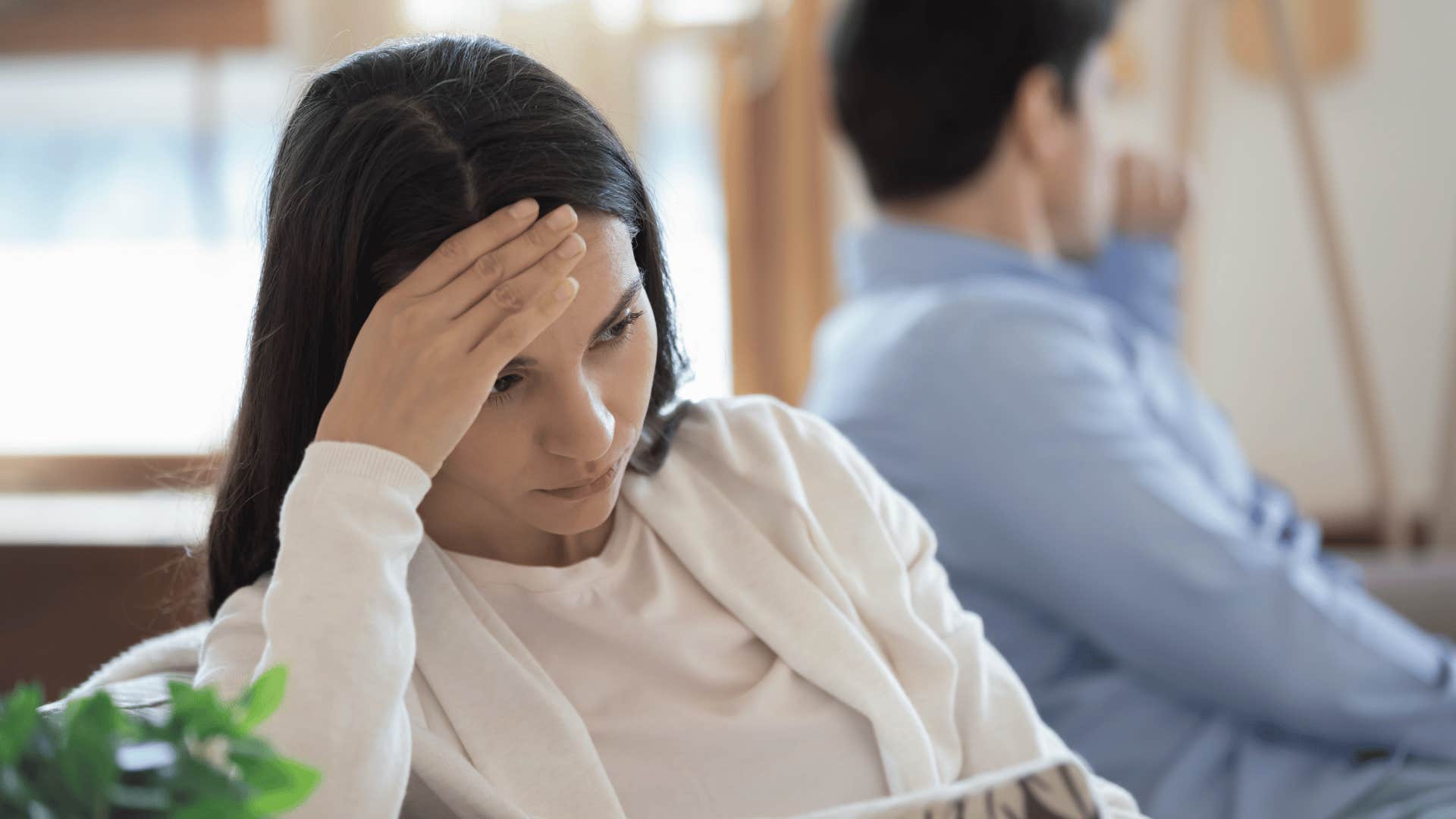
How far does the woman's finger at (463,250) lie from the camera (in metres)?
0.80

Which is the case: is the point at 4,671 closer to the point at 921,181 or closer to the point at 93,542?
the point at 93,542

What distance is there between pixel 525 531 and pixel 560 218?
10.9 inches

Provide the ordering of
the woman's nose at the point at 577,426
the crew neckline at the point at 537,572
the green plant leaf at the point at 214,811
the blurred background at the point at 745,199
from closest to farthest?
the green plant leaf at the point at 214,811 → the woman's nose at the point at 577,426 → the crew neckline at the point at 537,572 → the blurred background at the point at 745,199

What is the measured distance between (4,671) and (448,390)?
1133mm

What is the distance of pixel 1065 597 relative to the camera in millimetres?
1375

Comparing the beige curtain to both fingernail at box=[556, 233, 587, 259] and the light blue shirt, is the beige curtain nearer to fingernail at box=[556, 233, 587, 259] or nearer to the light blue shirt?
the light blue shirt

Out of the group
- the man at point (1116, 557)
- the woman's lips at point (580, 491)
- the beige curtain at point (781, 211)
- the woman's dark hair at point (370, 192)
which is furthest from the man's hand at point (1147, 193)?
the woman's lips at point (580, 491)

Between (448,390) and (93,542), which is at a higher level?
(448,390)

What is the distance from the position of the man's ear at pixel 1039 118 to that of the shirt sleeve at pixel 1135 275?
47cm

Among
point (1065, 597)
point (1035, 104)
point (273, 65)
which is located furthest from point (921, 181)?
point (273, 65)

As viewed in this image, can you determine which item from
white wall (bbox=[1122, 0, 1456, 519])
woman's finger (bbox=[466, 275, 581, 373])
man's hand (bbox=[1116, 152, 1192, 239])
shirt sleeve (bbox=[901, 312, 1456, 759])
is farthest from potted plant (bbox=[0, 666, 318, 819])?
white wall (bbox=[1122, 0, 1456, 519])

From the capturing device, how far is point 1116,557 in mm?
1337

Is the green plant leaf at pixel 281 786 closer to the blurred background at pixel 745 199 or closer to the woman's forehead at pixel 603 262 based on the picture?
the woman's forehead at pixel 603 262

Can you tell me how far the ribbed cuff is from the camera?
2.55ft
